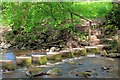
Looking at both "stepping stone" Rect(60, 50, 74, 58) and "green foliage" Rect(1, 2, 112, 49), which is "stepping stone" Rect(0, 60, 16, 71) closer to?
"green foliage" Rect(1, 2, 112, 49)

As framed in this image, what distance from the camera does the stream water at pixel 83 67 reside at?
3297mm

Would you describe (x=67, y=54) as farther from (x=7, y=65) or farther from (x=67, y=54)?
(x=7, y=65)

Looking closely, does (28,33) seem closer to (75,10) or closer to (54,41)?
(54,41)

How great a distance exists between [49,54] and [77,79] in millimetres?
780

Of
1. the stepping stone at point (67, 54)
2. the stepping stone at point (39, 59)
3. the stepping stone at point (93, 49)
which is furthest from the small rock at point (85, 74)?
the stepping stone at point (93, 49)

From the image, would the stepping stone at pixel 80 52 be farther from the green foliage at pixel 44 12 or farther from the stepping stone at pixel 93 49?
the green foliage at pixel 44 12

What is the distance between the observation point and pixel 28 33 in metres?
3.89

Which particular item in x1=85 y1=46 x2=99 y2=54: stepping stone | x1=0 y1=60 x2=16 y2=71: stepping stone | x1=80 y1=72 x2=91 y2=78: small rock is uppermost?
x1=85 y1=46 x2=99 y2=54: stepping stone

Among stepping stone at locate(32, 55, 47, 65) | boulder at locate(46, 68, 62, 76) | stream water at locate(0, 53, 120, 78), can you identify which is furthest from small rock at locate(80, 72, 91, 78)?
stepping stone at locate(32, 55, 47, 65)

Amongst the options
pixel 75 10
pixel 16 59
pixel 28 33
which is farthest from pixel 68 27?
pixel 16 59

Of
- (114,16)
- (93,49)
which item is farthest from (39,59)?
(114,16)

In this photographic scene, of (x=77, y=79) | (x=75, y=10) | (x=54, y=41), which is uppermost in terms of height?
(x=75, y=10)

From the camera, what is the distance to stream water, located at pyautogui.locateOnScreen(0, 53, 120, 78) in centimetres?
330

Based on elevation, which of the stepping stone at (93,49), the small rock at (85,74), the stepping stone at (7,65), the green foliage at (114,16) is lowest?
the small rock at (85,74)
